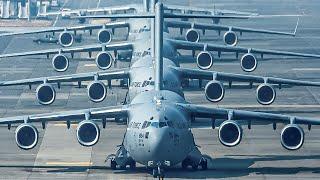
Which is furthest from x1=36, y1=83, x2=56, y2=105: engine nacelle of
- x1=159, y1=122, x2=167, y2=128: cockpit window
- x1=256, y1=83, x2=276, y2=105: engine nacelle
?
x1=159, y1=122, x2=167, y2=128: cockpit window

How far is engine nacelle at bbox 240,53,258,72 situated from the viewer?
399 ft

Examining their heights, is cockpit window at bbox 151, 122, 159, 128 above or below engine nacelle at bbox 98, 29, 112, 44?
below

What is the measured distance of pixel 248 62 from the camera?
12175 centimetres

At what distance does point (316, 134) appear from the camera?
92.1m

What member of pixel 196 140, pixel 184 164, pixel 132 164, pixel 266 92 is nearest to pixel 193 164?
pixel 184 164

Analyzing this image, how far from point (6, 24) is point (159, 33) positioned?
104846 millimetres

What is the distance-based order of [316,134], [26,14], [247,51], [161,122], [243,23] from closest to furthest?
[161,122] → [316,134] → [247,51] → [243,23] → [26,14]

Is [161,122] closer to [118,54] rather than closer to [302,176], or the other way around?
[302,176]

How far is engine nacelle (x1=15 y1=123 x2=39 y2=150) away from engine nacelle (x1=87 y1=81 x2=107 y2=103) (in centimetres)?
1972

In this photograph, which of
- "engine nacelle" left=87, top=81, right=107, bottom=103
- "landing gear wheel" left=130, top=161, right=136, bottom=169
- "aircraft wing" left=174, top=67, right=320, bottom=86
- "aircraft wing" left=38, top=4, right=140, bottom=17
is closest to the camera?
"landing gear wheel" left=130, top=161, right=136, bottom=169

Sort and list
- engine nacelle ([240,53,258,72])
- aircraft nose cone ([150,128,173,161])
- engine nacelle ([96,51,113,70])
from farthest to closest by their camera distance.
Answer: engine nacelle ([240,53,258,72]) → engine nacelle ([96,51,113,70]) → aircraft nose cone ([150,128,173,161])

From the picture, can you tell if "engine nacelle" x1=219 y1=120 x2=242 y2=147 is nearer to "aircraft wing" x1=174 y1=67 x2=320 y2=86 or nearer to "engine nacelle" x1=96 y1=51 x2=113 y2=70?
"aircraft wing" x1=174 y1=67 x2=320 y2=86

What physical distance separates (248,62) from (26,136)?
48.9m

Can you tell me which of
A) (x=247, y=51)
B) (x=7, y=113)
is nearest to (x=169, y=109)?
(x=7, y=113)
